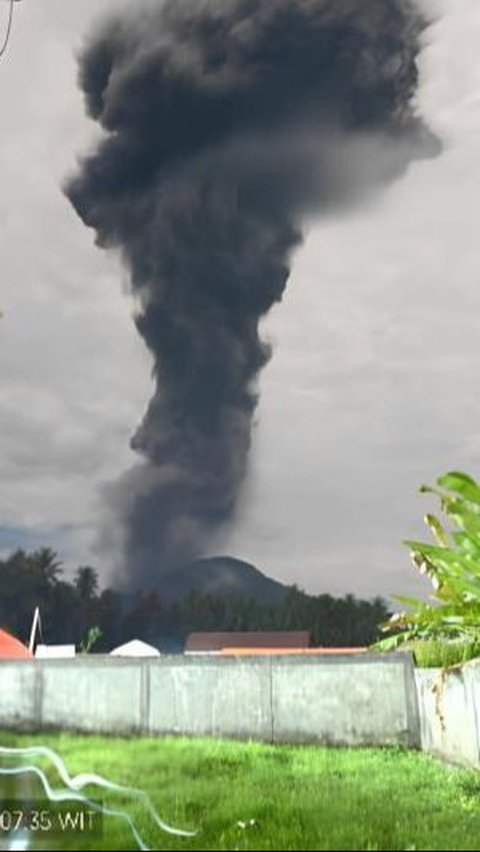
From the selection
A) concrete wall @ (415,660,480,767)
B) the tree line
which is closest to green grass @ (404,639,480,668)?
concrete wall @ (415,660,480,767)

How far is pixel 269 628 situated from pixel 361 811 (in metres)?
111

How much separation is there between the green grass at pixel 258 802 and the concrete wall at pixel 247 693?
60.1 inches

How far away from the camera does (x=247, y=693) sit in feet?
47.2

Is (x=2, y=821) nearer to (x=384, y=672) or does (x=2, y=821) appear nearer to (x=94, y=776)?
(x=94, y=776)

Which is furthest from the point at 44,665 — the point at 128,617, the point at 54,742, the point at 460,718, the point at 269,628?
the point at 128,617

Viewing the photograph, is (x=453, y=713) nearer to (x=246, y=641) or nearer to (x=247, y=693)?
(x=247, y=693)

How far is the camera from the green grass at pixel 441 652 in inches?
523

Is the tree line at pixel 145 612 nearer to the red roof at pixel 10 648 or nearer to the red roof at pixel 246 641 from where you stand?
the red roof at pixel 246 641

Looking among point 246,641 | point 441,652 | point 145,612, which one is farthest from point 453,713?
point 145,612

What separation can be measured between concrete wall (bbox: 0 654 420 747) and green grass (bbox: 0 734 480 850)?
1525 millimetres

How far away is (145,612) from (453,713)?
155 meters

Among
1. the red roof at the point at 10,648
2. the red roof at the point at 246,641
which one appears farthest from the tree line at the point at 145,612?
the red roof at the point at 10,648

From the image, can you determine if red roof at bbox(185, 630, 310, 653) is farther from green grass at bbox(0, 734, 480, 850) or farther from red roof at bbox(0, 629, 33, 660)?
green grass at bbox(0, 734, 480, 850)

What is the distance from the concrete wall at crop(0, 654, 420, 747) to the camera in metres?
10.9
